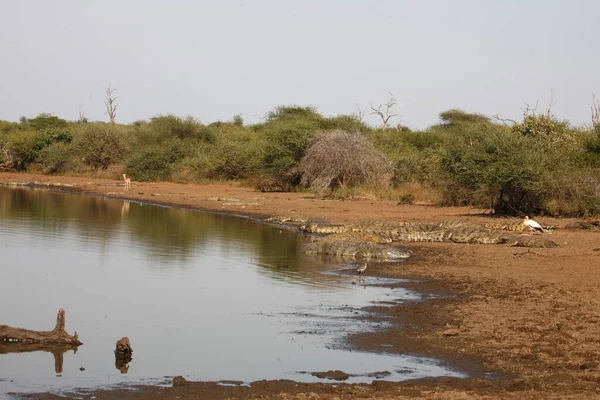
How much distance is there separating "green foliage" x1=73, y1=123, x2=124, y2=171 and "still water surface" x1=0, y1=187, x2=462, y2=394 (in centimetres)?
2988

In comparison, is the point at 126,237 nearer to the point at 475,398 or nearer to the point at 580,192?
the point at 580,192

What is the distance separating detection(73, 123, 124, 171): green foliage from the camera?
170 ft

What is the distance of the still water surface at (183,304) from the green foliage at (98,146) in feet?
98.0

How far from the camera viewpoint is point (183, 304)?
39.0 ft

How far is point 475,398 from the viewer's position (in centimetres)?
682

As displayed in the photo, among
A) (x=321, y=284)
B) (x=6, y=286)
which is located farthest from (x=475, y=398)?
(x=6, y=286)

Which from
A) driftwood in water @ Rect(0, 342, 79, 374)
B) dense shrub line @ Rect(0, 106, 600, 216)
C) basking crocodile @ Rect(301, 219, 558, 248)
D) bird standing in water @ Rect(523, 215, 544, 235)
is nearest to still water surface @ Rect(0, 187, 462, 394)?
driftwood in water @ Rect(0, 342, 79, 374)

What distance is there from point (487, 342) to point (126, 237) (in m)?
13.4

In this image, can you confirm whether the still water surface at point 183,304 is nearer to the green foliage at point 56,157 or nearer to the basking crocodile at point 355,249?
the basking crocodile at point 355,249

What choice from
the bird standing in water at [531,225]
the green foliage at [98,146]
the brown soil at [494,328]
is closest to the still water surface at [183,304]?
the brown soil at [494,328]

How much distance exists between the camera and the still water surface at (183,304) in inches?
322

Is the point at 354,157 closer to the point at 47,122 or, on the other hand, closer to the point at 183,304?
the point at 183,304

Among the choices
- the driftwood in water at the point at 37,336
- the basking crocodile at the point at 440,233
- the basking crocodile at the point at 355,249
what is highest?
the basking crocodile at the point at 440,233

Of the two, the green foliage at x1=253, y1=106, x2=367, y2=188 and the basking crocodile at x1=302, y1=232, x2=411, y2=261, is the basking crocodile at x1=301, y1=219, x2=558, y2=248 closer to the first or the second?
the basking crocodile at x1=302, y1=232, x2=411, y2=261
